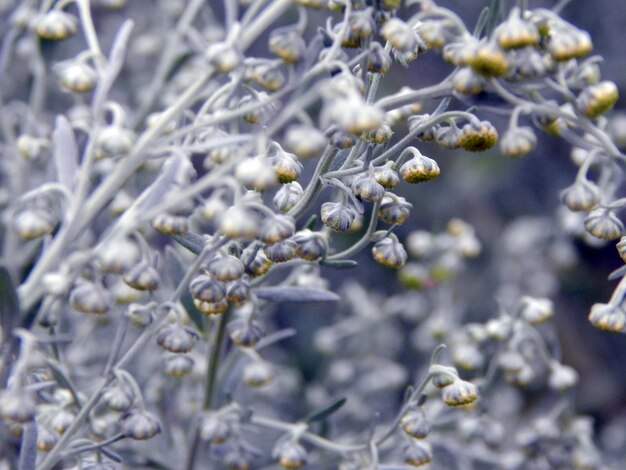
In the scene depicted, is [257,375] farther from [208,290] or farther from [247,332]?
[208,290]

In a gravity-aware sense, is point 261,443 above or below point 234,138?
below

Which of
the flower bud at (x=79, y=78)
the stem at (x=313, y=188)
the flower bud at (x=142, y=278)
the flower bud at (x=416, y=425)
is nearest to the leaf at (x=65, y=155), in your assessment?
the flower bud at (x=79, y=78)

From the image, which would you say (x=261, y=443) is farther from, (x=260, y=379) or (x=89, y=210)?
(x=89, y=210)

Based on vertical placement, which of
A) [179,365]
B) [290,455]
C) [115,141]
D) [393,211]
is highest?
[115,141]

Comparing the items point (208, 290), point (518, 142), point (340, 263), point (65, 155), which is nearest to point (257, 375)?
point (340, 263)

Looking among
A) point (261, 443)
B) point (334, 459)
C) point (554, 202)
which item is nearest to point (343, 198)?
point (334, 459)

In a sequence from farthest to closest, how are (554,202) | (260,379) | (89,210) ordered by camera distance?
1. (554,202)
2. (260,379)
3. (89,210)
